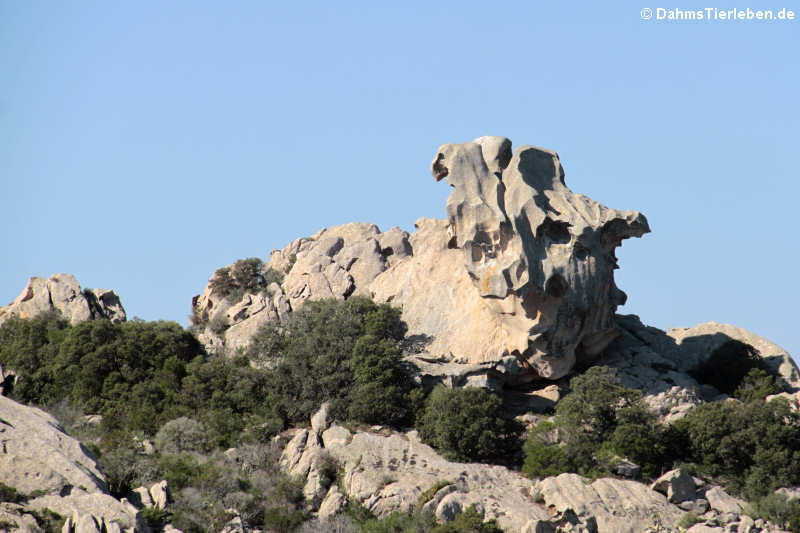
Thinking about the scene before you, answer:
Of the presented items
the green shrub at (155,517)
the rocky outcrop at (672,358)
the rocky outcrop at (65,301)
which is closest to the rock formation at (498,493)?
the green shrub at (155,517)

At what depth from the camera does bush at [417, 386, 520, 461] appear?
58.9 m

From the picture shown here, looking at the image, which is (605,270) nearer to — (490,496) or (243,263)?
(490,496)

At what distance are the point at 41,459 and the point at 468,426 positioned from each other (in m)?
16.8

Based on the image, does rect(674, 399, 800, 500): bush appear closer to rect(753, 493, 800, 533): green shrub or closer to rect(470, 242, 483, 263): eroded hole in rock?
rect(753, 493, 800, 533): green shrub

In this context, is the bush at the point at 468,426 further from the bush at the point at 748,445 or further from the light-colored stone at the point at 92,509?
the light-colored stone at the point at 92,509

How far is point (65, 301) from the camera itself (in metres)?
74.3

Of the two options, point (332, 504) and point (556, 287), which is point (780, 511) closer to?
point (556, 287)

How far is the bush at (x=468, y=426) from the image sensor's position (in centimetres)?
5891

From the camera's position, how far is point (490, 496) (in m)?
55.6

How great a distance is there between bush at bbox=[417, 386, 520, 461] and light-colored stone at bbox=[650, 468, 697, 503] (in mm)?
6294

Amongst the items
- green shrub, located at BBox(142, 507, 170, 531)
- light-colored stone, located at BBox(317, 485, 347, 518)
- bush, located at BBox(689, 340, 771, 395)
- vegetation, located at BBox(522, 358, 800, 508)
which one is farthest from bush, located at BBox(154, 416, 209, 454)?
bush, located at BBox(689, 340, 771, 395)

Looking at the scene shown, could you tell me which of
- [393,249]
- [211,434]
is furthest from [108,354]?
[393,249]

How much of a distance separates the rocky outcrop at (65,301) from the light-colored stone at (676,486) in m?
29.7

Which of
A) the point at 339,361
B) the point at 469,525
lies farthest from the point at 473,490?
the point at 339,361
